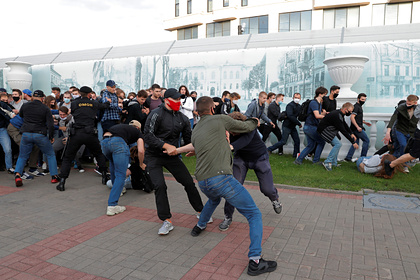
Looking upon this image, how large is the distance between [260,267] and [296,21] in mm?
38910

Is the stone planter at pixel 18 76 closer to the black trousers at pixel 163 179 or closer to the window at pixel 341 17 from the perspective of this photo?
the black trousers at pixel 163 179

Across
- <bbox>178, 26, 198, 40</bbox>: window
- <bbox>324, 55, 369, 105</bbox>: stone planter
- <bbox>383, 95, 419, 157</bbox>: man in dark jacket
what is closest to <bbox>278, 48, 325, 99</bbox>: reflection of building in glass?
<bbox>324, 55, 369, 105</bbox>: stone planter

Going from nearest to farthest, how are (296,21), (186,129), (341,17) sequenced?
(186,129) < (341,17) < (296,21)

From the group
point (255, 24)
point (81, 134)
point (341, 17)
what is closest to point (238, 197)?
point (81, 134)

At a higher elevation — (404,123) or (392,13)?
(392,13)

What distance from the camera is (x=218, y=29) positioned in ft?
141

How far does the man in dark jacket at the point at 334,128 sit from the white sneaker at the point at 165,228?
4671 mm

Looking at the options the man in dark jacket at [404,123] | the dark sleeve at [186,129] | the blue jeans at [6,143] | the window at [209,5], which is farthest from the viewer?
the window at [209,5]

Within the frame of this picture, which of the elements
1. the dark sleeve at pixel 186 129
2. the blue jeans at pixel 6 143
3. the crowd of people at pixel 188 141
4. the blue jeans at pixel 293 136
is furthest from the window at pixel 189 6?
the dark sleeve at pixel 186 129

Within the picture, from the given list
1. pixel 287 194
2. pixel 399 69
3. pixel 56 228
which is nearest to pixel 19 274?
pixel 56 228

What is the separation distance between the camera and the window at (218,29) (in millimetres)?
42469

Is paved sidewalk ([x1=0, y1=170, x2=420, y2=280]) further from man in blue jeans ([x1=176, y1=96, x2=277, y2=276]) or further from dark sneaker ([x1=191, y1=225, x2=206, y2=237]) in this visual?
man in blue jeans ([x1=176, y1=96, x2=277, y2=276])

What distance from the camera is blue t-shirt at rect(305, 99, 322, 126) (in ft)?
26.0

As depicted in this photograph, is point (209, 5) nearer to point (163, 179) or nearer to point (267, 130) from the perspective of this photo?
point (267, 130)
